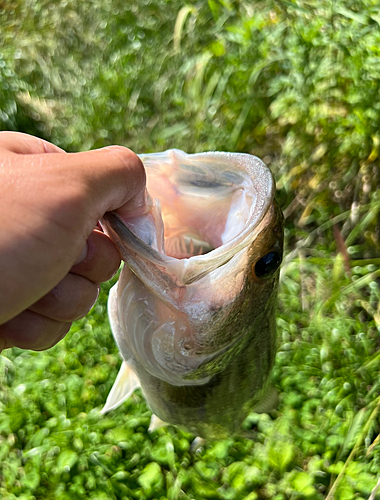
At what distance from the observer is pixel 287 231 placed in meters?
3.40

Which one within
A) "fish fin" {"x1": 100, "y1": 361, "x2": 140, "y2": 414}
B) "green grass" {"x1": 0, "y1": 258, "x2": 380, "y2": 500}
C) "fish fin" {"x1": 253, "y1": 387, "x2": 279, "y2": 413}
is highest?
"fish fin" {"x1": 100, "y1": 361, "x2": 140, "y2": 414}

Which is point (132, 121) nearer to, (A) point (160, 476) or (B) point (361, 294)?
(B) point (361, 294)

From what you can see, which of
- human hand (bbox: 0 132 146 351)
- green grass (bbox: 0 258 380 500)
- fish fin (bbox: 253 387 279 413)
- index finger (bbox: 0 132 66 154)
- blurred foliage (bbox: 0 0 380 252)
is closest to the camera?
human hand (bbox: 0 132 146 351)

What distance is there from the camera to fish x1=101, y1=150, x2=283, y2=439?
1258mm

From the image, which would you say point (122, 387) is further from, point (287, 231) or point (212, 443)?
point (287, 231)

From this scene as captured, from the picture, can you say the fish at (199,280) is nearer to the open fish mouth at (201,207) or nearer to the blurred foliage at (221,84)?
the open fish mouth at (201,207)

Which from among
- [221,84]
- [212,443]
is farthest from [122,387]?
[221,84]

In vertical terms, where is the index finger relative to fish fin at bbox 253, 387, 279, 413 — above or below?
above

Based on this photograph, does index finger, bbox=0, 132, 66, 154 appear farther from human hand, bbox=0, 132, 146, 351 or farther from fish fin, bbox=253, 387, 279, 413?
fish fin, bbox=253, 387, 279, 413

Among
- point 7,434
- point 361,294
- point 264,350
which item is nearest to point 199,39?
point 361,294

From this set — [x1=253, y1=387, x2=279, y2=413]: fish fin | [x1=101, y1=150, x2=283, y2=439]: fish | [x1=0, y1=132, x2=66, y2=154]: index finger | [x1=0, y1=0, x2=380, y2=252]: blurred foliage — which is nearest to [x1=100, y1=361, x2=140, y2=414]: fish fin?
[x1=101, y1=150, x2=283, y2=439]: fish

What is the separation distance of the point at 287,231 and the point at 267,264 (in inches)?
84.1

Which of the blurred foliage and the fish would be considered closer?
the fish

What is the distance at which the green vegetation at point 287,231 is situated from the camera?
2473mm
